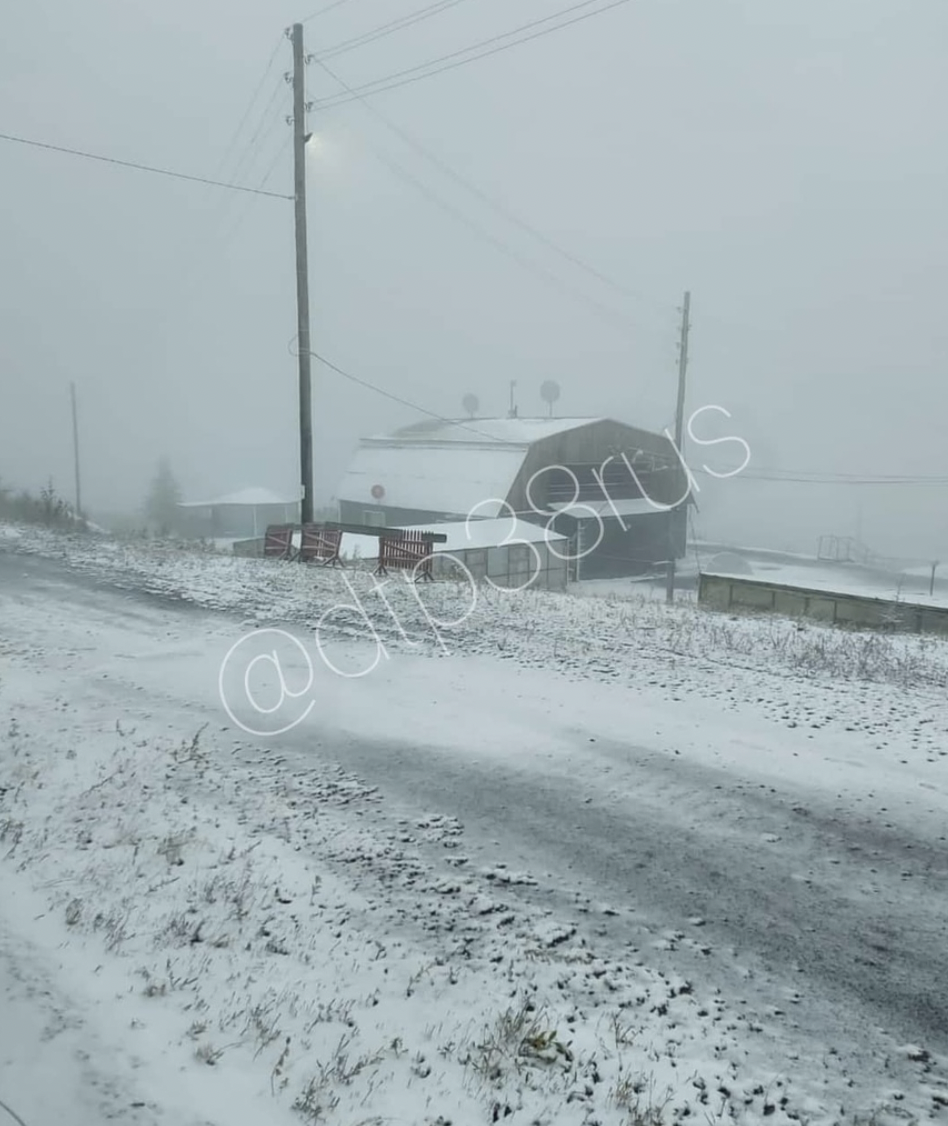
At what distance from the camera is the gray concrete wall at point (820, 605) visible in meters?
17.8

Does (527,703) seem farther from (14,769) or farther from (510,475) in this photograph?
(510,475)

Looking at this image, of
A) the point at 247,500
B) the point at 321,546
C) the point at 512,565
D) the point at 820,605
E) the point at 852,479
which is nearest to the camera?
the point at 321,546

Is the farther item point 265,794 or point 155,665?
point 155,665

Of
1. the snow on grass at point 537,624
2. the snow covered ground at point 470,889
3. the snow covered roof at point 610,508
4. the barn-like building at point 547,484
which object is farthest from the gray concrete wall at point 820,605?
the snow covered roof at point 610,508

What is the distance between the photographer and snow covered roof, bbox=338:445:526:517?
124 ft

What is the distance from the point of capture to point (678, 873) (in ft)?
18.6

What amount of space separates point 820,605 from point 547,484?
2130 cm

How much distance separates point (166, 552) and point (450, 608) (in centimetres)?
894

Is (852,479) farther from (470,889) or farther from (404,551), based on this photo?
(470,889)

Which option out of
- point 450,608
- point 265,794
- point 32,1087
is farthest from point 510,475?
point 32,1087

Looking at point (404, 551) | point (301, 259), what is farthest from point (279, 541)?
point (301, 259)

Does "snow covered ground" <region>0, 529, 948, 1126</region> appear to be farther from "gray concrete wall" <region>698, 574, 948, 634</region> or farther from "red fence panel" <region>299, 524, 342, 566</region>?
"red fence panel" <region>299, 524, 342, 566</region>

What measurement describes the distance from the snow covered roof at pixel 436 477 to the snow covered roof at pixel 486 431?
26.0 inches

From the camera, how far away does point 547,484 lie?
39594 millimetres
